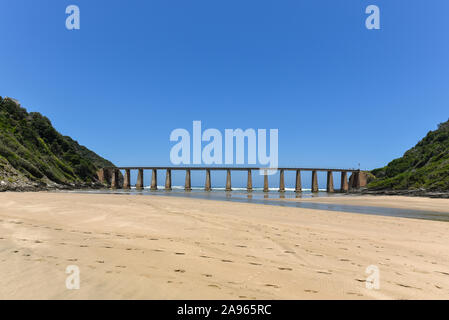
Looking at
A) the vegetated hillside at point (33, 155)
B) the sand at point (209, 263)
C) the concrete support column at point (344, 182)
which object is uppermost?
the vegetated hillside at point (33, 155)

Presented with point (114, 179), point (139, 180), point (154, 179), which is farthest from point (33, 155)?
point (154, 179)

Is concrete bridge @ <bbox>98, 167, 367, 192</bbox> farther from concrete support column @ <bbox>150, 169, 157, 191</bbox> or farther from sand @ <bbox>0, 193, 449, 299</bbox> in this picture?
sand @ <bbox>0, 193, 449, 299</bbox>

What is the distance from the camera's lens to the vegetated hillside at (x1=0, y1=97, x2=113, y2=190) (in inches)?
1972

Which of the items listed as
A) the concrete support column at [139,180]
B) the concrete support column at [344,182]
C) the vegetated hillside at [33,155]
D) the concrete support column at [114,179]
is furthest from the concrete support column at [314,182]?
the vegetated hillside at [33,155]

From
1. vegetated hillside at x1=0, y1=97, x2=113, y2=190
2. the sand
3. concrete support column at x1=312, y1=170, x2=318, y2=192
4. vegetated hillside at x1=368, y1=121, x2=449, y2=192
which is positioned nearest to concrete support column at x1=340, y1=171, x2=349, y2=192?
concrete support column at x1=312, y1=170, x2=318, y2=192

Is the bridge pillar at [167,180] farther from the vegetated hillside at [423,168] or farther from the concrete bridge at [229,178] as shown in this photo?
the vegetated hillside at [423,168]

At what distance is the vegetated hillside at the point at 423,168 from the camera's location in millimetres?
54178

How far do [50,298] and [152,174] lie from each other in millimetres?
110560

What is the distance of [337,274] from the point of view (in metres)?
5.10

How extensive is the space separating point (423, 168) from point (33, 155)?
10915 cm

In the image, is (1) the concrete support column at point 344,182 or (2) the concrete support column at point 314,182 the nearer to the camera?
(2) the concrete support column at point 314,182

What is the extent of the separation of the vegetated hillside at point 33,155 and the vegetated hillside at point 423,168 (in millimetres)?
84688

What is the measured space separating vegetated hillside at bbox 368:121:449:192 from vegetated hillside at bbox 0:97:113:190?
84688mm
